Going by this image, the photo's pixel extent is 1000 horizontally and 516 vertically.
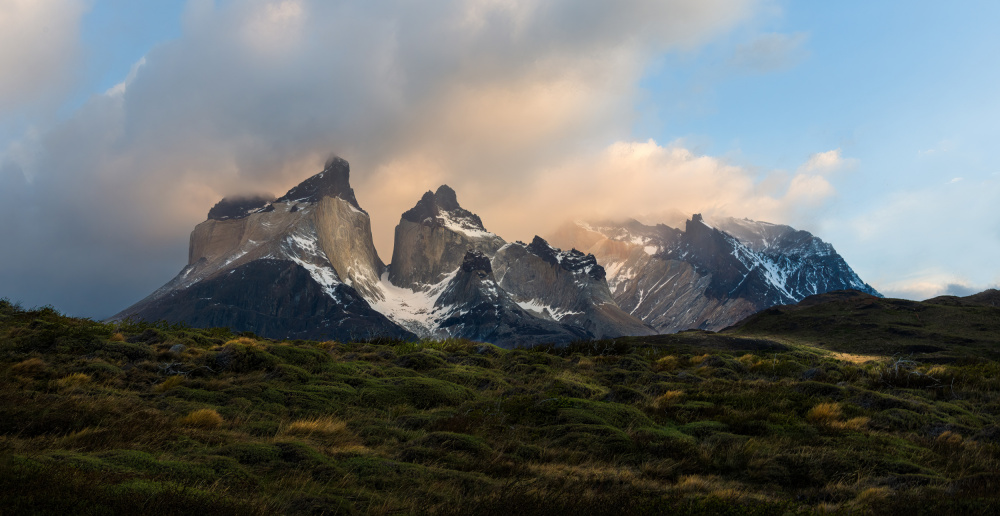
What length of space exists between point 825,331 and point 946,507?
76244 millimetres

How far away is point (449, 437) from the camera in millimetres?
11797

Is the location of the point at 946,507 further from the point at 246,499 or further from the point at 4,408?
the point at 4,408

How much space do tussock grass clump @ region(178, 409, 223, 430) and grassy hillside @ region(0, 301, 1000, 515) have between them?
3 centimetres

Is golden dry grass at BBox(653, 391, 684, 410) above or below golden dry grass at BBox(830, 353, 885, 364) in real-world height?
above

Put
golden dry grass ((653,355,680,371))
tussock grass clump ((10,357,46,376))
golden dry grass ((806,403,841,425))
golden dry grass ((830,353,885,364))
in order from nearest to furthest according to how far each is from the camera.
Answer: tussock grass clump ((10,357,46,376))
golden dry grass ((806,403,841,425))
golden dry grass ((653,355,680,371))
golden dry grass ((830,353,885,364))

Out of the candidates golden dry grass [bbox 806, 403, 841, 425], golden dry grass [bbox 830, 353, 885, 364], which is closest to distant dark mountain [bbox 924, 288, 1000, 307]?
golden dry grass [bbox 830, 353, 885, 364]

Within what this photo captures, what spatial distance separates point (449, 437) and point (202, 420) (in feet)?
17.1

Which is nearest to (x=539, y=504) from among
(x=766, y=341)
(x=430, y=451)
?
(x=430, y=451)

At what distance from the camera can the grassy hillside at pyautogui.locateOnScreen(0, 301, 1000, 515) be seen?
309 inches

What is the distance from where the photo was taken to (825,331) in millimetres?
74938

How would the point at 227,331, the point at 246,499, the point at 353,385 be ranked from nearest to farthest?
the point at 246,499
the point at 353,385
the point at 227,331

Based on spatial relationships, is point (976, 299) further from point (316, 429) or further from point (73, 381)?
point (73, 381)

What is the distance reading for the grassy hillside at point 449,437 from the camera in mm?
7848

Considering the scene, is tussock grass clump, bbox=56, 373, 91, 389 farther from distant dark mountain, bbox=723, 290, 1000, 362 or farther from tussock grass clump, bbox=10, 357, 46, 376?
distant dark mountain, bbox=723, 290, 1000, 362
